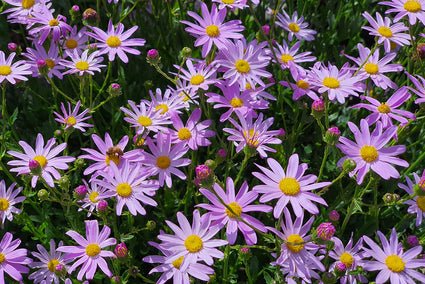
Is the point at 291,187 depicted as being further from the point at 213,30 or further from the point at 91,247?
the point at 213,30

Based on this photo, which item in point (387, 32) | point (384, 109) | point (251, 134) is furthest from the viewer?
point (387, 32)

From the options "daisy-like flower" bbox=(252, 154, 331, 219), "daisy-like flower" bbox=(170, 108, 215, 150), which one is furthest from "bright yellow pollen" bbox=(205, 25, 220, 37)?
"daisy-like flower" bbox=(252, 154, 331, 219)

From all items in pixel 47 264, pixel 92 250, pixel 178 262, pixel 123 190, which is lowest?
pixel 47 264

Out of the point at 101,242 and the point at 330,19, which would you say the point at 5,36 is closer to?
the point at 101,242

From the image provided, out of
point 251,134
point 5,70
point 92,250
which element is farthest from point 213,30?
point 92,250

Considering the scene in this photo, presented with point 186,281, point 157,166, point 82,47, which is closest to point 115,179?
point 157,166

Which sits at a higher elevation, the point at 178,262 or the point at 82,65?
the point at 82,65

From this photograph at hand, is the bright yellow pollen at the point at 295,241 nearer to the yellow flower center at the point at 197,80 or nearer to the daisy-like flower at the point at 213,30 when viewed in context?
the yellow flower center at the point at 197,80

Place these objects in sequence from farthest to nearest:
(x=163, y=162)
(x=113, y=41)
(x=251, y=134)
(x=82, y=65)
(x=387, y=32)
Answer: (x=387, y=32), (x=113, y=41), (x=82, y=65), (x=251, y=134), (x=163, y=162)
